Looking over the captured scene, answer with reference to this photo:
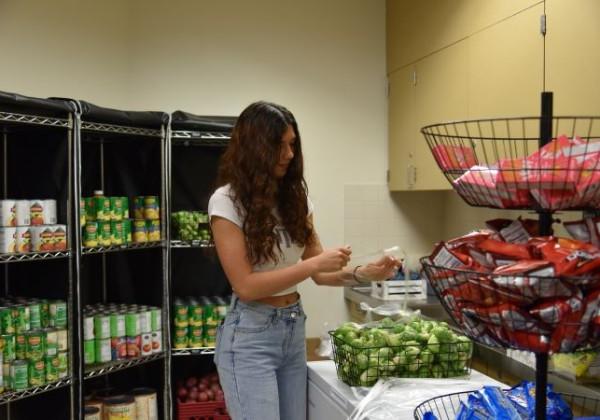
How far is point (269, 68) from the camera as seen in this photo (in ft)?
13.1

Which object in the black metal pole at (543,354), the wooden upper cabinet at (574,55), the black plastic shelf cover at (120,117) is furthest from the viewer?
the black plastic shelf cover at (120,117)

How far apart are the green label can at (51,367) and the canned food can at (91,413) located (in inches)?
12.4

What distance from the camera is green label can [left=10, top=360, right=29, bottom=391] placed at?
2461mm

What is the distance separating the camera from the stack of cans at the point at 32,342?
246 centimetres

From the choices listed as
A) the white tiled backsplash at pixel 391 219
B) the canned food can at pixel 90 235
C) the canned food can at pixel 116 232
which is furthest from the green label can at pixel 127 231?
the white tiled backsplash at pixel 391 219

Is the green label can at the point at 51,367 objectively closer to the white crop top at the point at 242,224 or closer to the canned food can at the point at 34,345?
the canned food can at the point at 34,345

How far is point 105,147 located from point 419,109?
1660 mm

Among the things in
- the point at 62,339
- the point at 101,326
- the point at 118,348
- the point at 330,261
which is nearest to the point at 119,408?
the point at 118,348

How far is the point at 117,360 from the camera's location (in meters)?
2.89

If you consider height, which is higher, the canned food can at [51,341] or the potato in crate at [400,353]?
the potato in crate at [400,353]

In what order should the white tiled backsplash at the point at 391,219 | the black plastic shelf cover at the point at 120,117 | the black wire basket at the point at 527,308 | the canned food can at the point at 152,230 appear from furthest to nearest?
the white tiled backsplash at the point at 391,219 → the canned food can at the point at 152,230 → the black plastic shelf cover at the point at 120,117 → the black wire basket at the point at 527,308

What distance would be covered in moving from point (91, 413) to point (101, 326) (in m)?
0.37

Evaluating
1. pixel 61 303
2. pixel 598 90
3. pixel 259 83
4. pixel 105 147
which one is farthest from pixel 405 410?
pixel 259 83

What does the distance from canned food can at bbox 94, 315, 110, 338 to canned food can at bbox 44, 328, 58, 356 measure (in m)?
0.25
